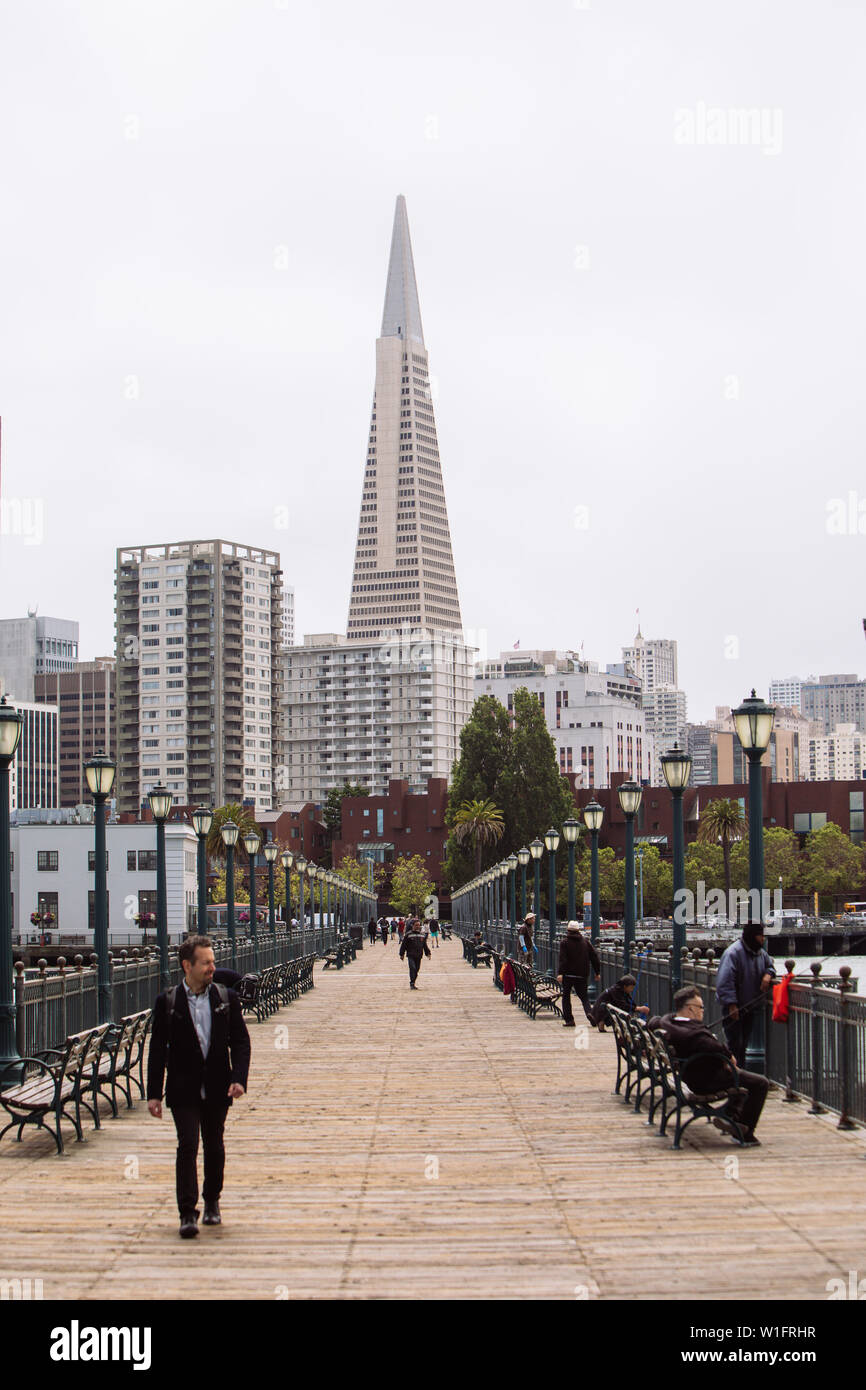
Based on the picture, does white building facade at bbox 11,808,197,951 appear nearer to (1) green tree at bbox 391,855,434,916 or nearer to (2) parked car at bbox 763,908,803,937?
(1) green tree at bbox 391,855,434,916

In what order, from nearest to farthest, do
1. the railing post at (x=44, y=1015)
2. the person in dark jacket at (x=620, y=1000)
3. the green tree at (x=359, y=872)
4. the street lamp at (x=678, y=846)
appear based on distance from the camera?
the railing post at (x=44, y=1015) < the person in dark jacket at (x=620, y=1000) < the street lamp at (x=678, y=846) < the green tree at (x=359, y=872)

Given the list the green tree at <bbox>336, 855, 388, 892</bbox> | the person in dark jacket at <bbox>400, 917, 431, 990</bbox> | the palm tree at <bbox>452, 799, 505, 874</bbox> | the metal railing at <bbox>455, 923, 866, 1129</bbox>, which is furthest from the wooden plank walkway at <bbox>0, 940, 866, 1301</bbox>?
the green tree at <bbox>336, 855, 388, 892</bbox>

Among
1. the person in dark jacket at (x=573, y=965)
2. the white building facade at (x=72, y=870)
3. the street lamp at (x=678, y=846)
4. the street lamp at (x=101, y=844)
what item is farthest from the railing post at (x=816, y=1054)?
the white building facade at (x=72, y=870)

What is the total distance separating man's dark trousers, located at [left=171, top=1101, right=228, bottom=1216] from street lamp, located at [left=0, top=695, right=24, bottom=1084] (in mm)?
5768

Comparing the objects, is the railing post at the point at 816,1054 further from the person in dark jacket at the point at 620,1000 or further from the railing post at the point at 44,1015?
the railing post at the point at 44,1015

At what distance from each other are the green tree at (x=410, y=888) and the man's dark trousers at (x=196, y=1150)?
13377cm

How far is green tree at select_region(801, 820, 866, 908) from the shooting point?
4995 inches

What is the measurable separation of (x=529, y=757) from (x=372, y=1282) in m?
107

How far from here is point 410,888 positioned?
470 ft

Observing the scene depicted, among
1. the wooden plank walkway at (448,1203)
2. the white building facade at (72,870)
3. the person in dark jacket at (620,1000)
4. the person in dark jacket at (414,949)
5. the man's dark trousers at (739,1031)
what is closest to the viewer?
the wooden plank walkway at (448,1203)

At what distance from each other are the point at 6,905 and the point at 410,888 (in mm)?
127725

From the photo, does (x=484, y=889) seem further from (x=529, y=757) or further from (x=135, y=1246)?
(x=135, y=1246)

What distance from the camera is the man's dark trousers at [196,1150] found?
969 centimetres
